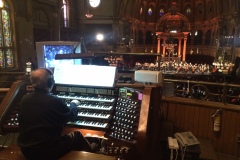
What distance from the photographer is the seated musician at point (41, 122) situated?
2186 millimetres

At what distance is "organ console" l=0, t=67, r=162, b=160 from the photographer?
8.55 feet

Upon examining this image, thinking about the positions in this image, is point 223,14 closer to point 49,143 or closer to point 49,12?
point 49,12

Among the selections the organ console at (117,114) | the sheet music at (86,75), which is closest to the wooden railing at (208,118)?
the organ console at (117,114)

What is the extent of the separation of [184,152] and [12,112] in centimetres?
274

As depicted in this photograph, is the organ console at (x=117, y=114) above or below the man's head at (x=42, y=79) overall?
below

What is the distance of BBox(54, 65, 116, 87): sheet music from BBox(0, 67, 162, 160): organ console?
0.07 m

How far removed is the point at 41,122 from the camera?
2186 mm

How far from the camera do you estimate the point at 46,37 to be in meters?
12.8

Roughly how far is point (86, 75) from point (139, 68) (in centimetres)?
920

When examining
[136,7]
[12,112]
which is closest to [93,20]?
[136,7]

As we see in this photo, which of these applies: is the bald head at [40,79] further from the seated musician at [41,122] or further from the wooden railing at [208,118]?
the wooden railing at [208,118]

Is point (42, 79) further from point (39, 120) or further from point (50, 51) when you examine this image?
point (50, 51)

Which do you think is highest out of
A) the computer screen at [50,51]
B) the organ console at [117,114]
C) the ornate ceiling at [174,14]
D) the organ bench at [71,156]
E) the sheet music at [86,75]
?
the ornate ceiling at [174,14]

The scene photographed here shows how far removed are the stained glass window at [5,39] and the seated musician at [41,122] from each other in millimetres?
8261
